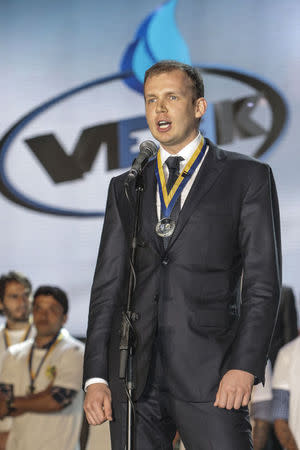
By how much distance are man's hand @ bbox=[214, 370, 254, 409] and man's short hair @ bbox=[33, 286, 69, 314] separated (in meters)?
3.54

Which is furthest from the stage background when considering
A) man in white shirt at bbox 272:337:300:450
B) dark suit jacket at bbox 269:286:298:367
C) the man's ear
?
the man's ear

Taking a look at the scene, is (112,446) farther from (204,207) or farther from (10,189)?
(10,189)

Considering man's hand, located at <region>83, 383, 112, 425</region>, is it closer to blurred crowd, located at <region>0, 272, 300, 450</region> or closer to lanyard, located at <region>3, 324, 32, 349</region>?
blurred crowd, located at <region>0, 272, 300, 450</region>

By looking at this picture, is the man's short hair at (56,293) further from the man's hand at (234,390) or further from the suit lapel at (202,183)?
the man's hand at (234,390)

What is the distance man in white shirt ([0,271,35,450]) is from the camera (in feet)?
18.7

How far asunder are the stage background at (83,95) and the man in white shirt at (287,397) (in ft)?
4.94

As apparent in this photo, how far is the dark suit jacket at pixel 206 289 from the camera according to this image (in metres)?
2.13

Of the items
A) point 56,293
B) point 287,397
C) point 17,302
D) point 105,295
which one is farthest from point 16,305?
point 105,295

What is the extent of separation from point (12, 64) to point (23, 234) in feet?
4.84

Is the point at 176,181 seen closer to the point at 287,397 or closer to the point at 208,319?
the point at 208,319

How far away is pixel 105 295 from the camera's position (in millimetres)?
2348

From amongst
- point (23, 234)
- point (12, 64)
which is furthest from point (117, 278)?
point (12, 64)

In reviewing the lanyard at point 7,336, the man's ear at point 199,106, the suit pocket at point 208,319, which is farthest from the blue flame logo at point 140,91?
the suit pocket at point 208,319

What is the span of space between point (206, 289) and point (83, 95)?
4108 millimetres
